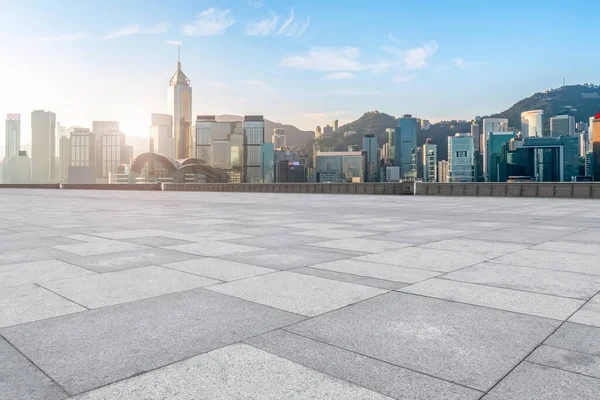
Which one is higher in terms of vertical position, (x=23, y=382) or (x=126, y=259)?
(x=126, y=259)

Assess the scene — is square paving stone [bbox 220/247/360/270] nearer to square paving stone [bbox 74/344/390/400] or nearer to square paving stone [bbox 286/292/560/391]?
square paving stone [bbox 286/292/560/391]

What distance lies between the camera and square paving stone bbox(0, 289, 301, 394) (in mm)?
3236

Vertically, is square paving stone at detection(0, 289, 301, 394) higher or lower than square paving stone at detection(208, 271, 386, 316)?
lower

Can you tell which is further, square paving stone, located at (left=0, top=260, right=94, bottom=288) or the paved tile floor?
square paving stone, located at (left=0, top=260, right=94, bottom=288)

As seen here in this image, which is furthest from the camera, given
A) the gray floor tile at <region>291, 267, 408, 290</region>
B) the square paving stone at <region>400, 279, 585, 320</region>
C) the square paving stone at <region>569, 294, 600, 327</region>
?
the gray floor tile at <region>291, 267, 408, 290</region>

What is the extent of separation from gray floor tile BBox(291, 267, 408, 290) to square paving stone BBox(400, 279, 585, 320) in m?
0.22

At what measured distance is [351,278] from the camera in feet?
20.0

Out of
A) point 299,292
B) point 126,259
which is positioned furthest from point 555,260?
point 126,259

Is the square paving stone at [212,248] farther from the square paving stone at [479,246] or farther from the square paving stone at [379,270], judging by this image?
the square paving stone at [479,246]

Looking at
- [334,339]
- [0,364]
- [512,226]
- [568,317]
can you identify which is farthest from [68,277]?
[512,226]

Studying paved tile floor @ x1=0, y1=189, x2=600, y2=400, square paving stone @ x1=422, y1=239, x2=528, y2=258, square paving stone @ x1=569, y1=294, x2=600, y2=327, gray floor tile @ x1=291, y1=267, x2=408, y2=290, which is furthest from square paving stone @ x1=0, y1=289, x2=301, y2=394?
square paving stone @ x1=422, y1=239, x2=528, y2=258

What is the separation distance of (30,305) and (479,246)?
7504 millimetres

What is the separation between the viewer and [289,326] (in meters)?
4.12

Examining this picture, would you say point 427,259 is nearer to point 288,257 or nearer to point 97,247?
point 288,257
